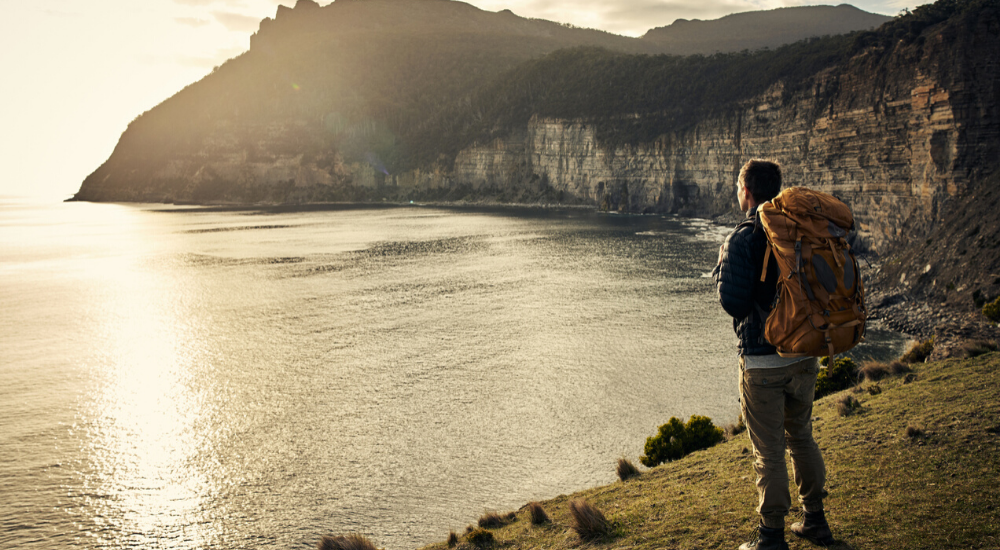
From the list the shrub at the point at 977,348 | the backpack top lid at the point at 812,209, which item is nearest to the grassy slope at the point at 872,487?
the shrub at the point at 977,348

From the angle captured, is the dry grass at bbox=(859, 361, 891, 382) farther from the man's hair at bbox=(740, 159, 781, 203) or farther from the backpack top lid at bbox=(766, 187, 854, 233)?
the backpack top lid at bbox=(766, 187, 854, 233)

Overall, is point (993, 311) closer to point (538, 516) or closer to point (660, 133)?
point (538, 516)

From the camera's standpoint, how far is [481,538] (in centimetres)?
929

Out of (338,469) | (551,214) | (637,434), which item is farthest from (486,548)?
(551,214)

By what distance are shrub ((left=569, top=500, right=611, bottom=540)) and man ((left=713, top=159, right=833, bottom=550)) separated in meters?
2.87

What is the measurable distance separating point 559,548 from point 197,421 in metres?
16.2

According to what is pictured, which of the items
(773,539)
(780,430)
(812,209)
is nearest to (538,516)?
(773,539)

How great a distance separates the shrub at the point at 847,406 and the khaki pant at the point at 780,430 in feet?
23.0

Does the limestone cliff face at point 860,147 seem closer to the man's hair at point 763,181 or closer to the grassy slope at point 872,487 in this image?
the grassy slope at point 872,487

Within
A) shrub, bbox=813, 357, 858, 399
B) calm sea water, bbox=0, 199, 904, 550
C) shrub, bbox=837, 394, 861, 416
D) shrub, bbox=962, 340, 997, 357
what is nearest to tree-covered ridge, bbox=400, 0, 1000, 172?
calm sea water, bbox=0, 199, 904, 550

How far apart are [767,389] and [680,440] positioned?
970cm

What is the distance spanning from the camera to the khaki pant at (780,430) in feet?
15.6

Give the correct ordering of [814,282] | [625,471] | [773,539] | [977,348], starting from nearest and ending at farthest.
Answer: [814,282] < [773,539] < [625,471] < [977,348]

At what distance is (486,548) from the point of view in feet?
29.7
